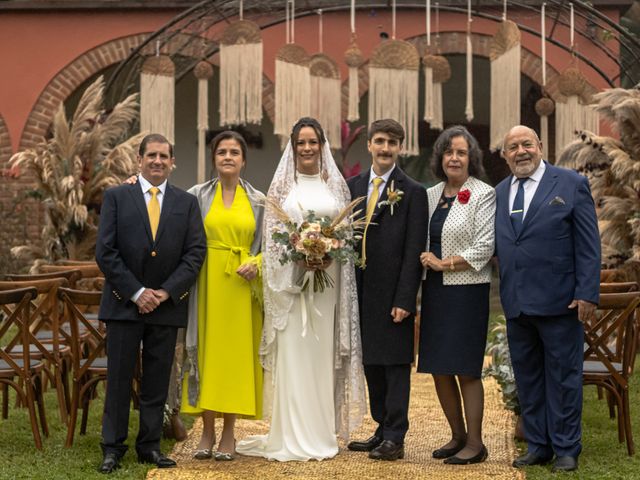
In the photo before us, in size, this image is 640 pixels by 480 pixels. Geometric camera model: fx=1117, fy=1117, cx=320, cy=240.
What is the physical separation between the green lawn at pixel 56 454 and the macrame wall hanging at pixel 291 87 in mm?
4501

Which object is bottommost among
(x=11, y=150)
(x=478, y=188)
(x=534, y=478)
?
(x=534, y=478)

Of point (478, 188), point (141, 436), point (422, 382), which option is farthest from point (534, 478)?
point (422, 382)

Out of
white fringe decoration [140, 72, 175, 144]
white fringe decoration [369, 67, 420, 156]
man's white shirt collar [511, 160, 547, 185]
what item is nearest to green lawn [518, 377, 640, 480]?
man's white shirt collar [511, 160, 547, 185]

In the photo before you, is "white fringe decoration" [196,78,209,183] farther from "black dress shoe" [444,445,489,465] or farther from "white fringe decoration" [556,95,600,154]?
"black dress shoe" [444,445,489,465]

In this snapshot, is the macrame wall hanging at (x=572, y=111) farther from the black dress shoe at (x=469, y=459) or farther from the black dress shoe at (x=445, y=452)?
the black dress shoe at (x=469, y=459)

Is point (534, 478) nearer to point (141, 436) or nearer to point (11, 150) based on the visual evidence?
point (141, 436)

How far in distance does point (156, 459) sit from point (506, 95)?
6.42m

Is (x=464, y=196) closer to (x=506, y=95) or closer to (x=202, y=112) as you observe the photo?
(x=506, y=95)

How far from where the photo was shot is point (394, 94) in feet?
37.4

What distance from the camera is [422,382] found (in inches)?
384

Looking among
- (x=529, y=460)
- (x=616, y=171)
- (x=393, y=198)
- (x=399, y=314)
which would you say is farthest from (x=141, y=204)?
(x=616, y=171)

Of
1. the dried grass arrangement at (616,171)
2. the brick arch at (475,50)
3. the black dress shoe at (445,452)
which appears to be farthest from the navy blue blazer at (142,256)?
the brick arch at (475,50)

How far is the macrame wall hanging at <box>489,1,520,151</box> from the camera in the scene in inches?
441

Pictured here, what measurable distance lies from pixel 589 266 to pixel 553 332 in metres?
0.41
